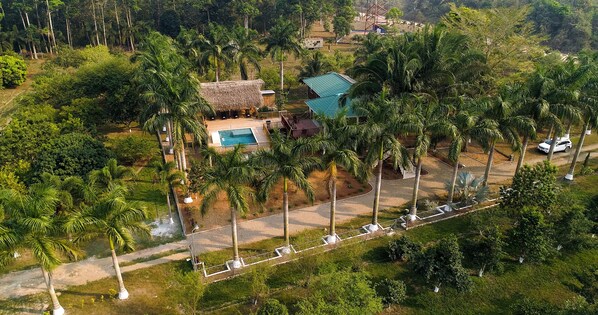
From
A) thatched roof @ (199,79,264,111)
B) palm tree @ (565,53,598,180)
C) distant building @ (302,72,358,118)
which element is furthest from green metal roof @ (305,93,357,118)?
palm tree @ (565,53,598,180)

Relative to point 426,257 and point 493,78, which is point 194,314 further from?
point 493,78

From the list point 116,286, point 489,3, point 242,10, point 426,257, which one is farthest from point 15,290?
point 489,3

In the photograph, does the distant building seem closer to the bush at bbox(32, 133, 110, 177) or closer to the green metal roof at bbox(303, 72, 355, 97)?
the green metal roof at bbox(303, 72, 355, 97)

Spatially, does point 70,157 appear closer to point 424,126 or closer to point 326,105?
point 326,105

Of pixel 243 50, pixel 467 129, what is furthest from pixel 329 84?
pixel 467 129

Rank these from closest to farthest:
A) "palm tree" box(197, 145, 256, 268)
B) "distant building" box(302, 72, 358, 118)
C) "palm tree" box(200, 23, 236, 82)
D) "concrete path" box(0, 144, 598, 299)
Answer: "palm tree" box(197, 145, 256, 268), "concrete path" box(0, 144, 598, 299), "distant building" box(302, 72, 358, 118), "palm tree" box(200, 23, 236, 82)
